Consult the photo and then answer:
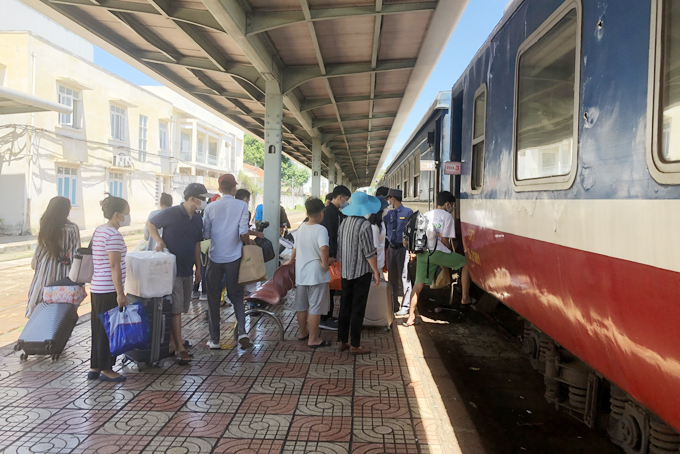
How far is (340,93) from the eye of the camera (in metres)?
11.4

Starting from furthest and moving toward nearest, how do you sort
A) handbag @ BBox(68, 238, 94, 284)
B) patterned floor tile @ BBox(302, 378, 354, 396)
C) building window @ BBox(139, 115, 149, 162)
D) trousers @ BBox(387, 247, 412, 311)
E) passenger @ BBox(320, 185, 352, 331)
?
building window @ BBox(139, 115, 149, 162) → trousers @ BBox(387, 247, 412, 311) → passenger @ BBox(320, 185, 352, 331) → handbag @ BBox(68, 238, 94, 284) → patterned floor tile @ BBox(302, 378, 354, 396)

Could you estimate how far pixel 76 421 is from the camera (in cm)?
402

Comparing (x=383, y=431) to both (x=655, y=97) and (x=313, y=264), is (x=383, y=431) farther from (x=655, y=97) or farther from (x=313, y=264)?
(x=655, y=97)

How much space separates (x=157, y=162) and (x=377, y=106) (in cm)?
2283

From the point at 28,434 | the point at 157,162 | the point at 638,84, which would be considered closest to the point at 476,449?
the point at 638,84

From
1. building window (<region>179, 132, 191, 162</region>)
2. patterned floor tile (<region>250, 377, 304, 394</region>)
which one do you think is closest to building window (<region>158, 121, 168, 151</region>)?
building window (<region>179, 132, 191, 162</region>)

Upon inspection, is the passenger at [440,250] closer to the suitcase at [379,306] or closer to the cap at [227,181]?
the suitcase at [379,306]

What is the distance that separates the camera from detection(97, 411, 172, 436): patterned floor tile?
385 centimetres

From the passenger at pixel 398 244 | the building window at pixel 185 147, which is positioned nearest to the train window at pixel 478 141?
the passenger at pixel 398 244

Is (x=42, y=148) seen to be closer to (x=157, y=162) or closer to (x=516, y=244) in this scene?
(x=157, y=162)

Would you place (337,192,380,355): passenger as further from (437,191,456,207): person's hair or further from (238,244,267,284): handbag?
(437,191,456,207): person's hair

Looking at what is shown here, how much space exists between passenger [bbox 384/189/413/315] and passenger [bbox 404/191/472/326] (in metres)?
0.71

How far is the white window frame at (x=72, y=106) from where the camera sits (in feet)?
74.1

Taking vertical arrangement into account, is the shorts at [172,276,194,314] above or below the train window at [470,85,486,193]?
below
